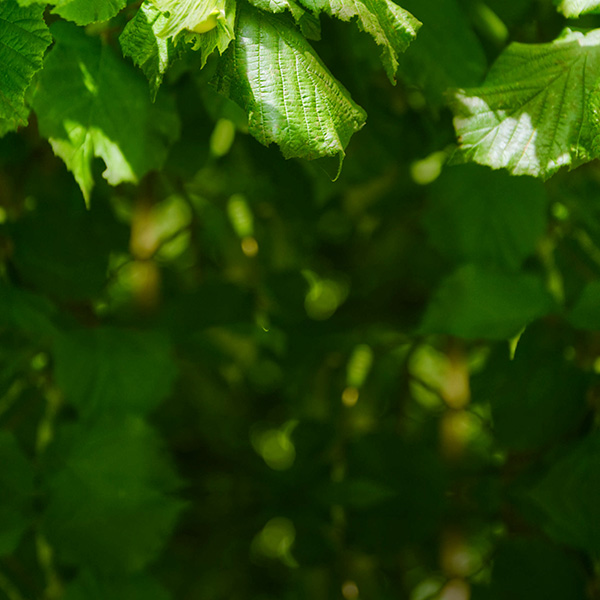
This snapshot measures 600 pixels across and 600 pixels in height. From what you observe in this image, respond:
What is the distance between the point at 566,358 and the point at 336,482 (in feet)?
0.95

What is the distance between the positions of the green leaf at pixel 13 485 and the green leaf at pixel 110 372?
2.6 inches

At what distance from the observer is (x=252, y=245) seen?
0.83 m

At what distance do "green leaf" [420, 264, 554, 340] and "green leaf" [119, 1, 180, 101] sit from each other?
1.04 ft

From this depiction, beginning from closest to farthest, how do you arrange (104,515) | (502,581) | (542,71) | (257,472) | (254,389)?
(542,71)
(104,515)
(502,581)
(257,472)
(254,389)

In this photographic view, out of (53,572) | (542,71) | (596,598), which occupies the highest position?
(542,71)

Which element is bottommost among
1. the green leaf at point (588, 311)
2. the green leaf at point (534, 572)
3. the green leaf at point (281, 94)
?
the green leaf at point (534, 572)

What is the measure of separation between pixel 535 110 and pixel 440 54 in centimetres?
11

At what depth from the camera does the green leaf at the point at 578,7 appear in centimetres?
41

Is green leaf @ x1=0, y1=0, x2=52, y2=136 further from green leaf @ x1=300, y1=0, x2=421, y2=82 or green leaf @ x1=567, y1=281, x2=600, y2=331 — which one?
green leaf @ x1=567, y1=281, x2=600, y2=331

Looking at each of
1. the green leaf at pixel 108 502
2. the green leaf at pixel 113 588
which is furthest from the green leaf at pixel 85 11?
the green leaf at pixel 113 588

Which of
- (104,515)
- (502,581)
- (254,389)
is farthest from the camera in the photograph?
(254,389)

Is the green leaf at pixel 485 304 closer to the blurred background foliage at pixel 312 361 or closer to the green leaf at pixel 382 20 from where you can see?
the blurred background foliage at pixel 312 361

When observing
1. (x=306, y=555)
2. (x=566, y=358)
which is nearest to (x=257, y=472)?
(x=306, y=555)

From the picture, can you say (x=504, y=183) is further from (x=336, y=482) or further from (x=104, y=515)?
(x=104, y=515)
